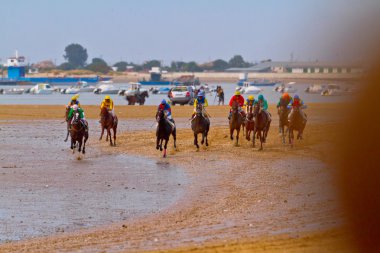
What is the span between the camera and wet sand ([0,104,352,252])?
→ 12.6 metres

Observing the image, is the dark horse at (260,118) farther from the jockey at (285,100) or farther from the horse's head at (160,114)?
the horse's head at (160,114)

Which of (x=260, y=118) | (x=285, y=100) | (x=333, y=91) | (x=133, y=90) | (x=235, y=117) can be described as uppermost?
(x=333, y=91)

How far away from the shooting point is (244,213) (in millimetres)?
16875

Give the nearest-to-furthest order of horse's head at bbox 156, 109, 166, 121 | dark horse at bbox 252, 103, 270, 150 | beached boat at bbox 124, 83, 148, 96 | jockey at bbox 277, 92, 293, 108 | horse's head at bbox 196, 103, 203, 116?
horse's head at bbox 156, 109, 166, 121
horse's head at bbox 196, 103, 203, 116
dark horse at bbox 252, 103, 270, 150
jockey at bbox 277, 92, 293, 108
beached boat at bbox 124, 83, 148, 96

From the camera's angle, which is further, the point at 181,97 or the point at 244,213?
the point at 181,97

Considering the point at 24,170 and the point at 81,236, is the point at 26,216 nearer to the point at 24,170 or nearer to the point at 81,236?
the point at 81,236

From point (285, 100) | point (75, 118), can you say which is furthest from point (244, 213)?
point (285, 100)

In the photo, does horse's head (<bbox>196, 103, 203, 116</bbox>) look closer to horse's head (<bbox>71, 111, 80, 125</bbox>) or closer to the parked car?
horse's head (<bbox>71, 111, 80, 125</bbox>)

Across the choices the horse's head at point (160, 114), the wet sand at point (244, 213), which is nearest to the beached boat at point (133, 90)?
the horse's head at point (160, 114)

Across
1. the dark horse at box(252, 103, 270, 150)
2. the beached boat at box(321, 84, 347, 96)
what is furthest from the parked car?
the beached boat at box(321, 84, 347, 96)

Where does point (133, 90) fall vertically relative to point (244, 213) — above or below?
below

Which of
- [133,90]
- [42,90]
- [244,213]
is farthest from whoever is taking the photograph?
[42,90]

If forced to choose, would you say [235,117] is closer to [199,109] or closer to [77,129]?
[199,109]

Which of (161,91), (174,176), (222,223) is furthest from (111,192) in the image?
(161,91)
